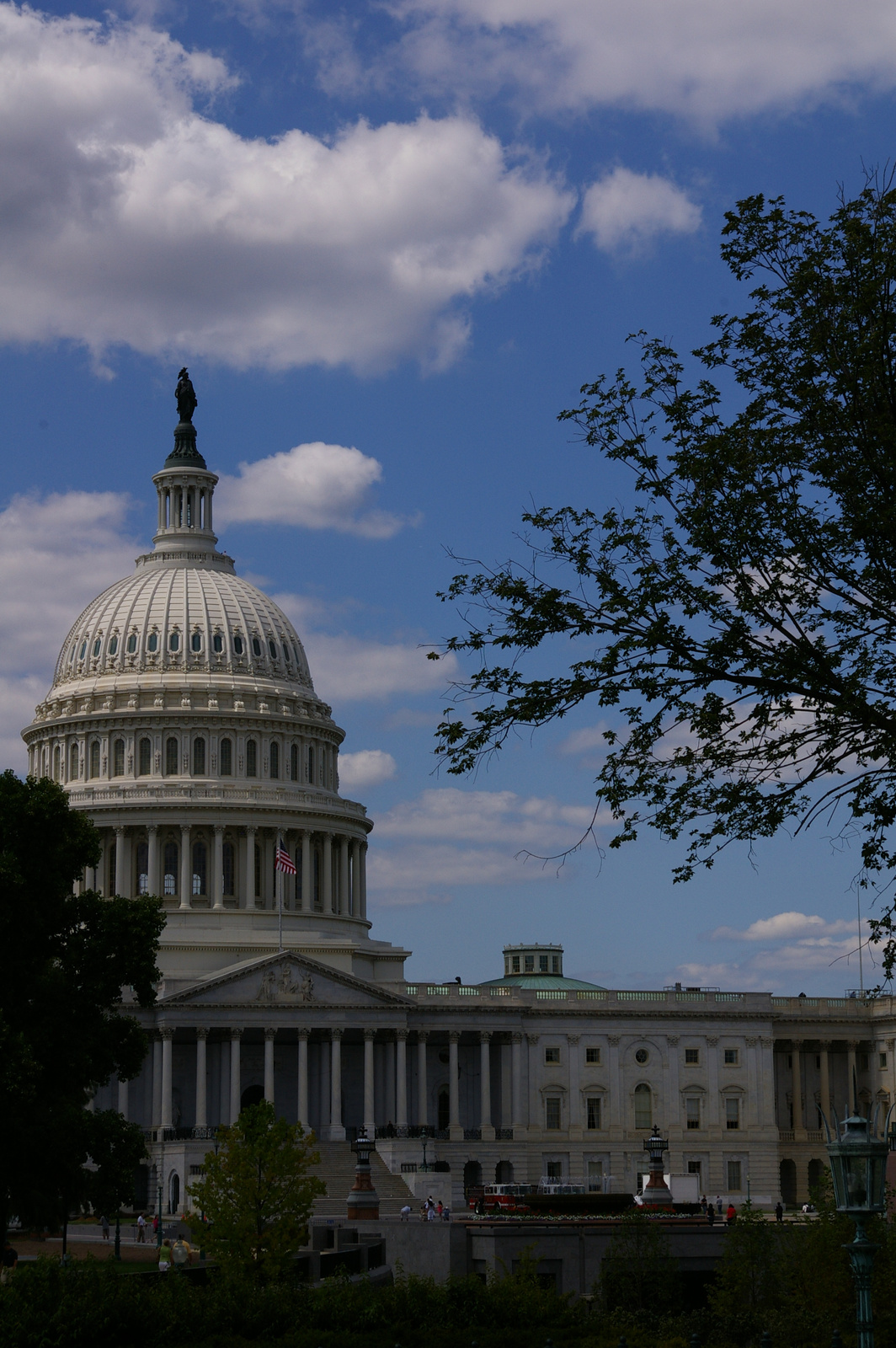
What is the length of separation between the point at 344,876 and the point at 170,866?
13.0 m

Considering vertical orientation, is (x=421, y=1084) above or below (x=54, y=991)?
below

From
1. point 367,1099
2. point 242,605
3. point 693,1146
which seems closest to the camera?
point 367,1099

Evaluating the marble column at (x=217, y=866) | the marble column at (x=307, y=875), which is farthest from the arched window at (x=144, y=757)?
the marble column at (x=307, y=875)

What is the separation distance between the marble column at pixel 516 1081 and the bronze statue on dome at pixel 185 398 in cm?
5653

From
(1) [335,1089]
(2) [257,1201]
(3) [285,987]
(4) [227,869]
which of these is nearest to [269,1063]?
(1) [335,1089]

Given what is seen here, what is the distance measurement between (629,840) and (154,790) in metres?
108

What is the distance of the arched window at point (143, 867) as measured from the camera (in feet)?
452

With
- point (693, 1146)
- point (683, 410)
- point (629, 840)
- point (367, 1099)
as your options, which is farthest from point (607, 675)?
point (693, 1146)

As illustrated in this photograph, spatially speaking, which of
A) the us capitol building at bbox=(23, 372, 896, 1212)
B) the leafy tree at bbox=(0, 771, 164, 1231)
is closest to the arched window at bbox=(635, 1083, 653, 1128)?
the us capitol building at bbox=(23, 372, 896, 1212)

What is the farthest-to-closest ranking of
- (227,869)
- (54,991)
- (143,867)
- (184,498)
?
(184,498) → (227,869) → (143,867) → (54,991)

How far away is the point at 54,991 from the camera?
211 ft

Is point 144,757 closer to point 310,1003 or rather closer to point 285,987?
point 285,987

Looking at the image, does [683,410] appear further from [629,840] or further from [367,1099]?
[367,1099]

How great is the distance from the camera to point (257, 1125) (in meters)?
64.2
